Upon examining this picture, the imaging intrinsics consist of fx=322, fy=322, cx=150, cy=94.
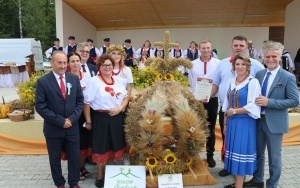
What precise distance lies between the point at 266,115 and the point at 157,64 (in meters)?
1.46

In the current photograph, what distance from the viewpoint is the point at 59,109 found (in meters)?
3.58

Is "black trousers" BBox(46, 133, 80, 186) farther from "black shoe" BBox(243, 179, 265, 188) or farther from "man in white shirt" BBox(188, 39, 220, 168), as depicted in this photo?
"black shoe" BBox(243, 179, 265, 188)

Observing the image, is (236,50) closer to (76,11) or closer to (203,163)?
(203,163)

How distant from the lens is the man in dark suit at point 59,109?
3527 millimetres

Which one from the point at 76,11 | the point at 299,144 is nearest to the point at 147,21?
the point at 76,11

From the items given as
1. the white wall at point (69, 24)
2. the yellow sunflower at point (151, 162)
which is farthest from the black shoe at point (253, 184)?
the white wall at point (69, 24)

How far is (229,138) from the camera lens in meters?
3.56

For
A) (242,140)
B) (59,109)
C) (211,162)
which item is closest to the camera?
(242,140)

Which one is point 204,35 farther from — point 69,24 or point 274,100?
point 274,100

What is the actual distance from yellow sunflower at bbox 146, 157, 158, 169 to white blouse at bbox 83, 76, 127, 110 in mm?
765

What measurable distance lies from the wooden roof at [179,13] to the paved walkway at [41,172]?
41.7 ft

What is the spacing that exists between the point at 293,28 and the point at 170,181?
1375 centimetres

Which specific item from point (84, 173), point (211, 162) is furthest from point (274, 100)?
point (84, 173)

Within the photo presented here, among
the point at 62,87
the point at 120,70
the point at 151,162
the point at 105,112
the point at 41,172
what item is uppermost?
the point at 120,70
